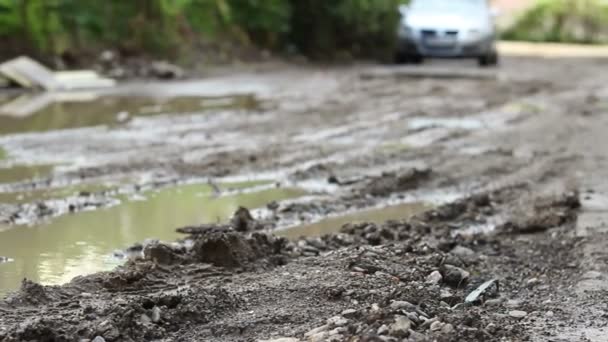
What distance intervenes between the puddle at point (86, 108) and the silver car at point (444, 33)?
6807mm

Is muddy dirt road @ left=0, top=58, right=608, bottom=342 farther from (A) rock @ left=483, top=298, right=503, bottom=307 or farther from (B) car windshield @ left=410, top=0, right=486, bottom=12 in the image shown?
(B) car windshield @ left=410, top=0, right=486, bottom=12

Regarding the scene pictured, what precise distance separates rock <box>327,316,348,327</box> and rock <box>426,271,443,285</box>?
84 cm

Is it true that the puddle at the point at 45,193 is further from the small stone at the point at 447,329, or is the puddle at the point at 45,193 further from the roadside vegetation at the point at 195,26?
the roadside vegetation at the point at 195,26

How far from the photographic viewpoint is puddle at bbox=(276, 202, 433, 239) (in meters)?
6.32

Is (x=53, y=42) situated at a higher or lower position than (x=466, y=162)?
higher

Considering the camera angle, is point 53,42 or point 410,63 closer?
point 53,42

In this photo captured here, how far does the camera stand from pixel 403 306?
4160mm

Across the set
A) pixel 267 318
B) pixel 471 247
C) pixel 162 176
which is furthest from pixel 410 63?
pixel 267 318

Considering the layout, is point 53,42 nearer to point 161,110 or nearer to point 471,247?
point 161,110

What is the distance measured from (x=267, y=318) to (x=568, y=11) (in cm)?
2814

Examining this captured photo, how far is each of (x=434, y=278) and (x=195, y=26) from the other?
17.0m

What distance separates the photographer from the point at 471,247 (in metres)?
5.90

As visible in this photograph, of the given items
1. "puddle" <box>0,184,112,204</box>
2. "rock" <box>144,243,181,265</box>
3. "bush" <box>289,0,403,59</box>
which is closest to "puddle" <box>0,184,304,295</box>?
"rock" <box>144,243,181,265</box>

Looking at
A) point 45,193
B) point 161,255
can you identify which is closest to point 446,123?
point 45,193
